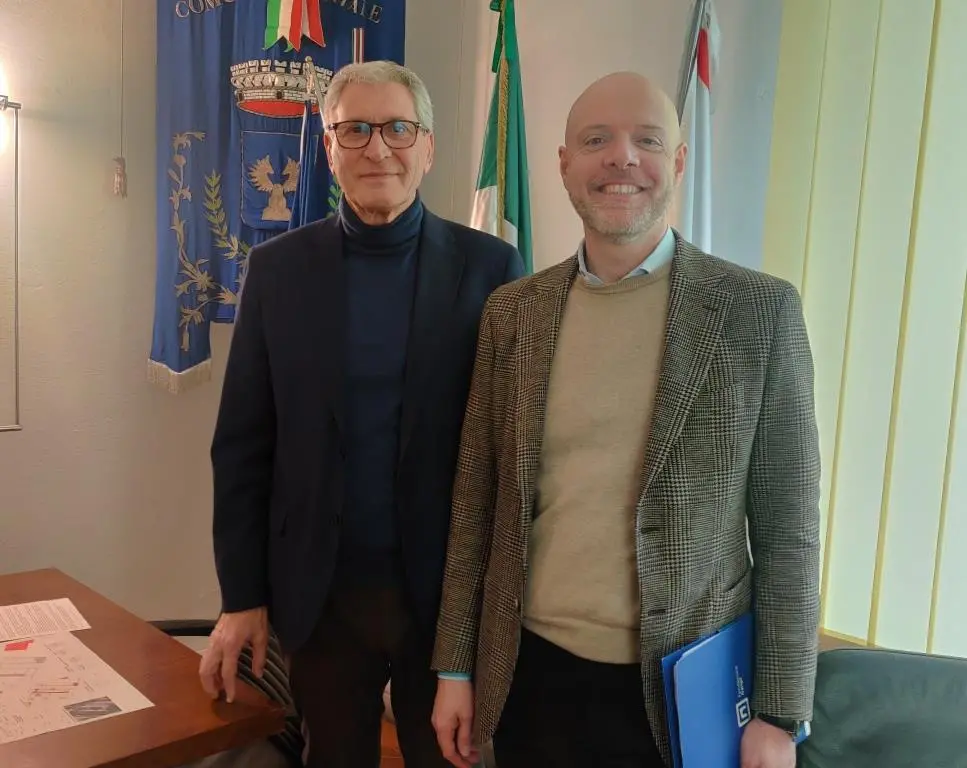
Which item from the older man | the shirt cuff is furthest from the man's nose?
the shirt cuff

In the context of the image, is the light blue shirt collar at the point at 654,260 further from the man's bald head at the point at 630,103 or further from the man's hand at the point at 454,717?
the man's hand at the point at 454,717

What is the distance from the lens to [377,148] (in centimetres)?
137

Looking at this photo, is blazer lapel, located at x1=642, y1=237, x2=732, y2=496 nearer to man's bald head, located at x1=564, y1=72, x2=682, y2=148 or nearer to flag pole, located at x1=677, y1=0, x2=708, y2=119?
man's bald head, located at x1=564, y1=72, x2=682, y2=148

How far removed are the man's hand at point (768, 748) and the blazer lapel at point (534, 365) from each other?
0.42 meters

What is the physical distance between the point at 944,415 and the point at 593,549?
40.5 inches

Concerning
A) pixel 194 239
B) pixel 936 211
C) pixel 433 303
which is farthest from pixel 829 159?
pixel 194 239

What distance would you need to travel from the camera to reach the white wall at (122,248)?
7.92ft

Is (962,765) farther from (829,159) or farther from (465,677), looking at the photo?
A: (829,159)

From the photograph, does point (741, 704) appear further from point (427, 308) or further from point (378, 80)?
point (378, 80)

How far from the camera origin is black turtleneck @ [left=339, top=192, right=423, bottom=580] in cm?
136

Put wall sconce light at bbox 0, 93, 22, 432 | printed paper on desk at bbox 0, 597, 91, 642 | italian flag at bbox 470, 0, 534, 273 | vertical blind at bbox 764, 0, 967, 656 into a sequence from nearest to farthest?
printed paper on desk at bbox 0, 597, 91, 642, vertical blind at bbox 764, 0, 967, 656, wall sconce light at bbox 0, 93, 22, 432, italian flag at bbox 470, 0, 534, 273

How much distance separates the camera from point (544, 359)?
121cm

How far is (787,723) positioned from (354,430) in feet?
2.50

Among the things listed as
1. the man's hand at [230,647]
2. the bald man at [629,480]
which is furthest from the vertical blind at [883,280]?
the man's hand at [230,647]
